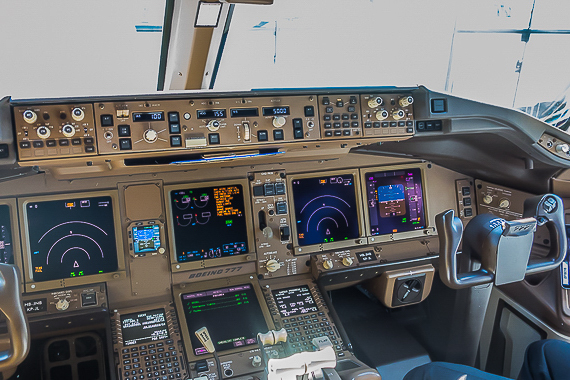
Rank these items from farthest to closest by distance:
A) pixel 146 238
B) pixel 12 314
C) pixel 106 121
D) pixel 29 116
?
pixel 146 238
pixel 106 121
pixel 29 116
pixel 12 314

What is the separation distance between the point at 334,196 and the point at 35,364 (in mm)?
1822

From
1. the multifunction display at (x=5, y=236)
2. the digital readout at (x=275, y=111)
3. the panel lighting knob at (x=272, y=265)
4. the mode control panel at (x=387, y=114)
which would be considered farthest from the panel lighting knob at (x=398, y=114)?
the multifunction display at (x=5, y=236)

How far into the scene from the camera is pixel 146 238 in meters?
2.33

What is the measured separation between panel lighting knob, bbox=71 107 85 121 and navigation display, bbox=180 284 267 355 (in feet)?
3.52

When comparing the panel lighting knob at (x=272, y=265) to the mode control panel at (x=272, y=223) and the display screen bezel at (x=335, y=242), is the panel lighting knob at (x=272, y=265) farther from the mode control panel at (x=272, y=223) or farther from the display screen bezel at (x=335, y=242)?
the display screen bezel at (x=335, y=242)

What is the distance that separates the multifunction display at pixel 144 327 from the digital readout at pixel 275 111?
3.78 ft

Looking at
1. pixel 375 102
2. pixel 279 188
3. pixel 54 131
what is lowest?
pixel 279 188

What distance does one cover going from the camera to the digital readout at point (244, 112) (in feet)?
6.37

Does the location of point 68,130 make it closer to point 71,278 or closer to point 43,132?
point 43,132

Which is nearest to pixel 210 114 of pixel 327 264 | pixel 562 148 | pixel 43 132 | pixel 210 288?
pixel 43 132

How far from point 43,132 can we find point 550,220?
2.00 metres

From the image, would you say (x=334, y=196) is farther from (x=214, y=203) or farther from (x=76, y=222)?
(x=76, y=222)

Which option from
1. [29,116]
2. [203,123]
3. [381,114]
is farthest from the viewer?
[381,114]

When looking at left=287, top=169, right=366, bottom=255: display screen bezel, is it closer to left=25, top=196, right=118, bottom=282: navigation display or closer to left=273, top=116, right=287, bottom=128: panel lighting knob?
left=273, top=116, right=287, bottom=128: panel lighting knob
